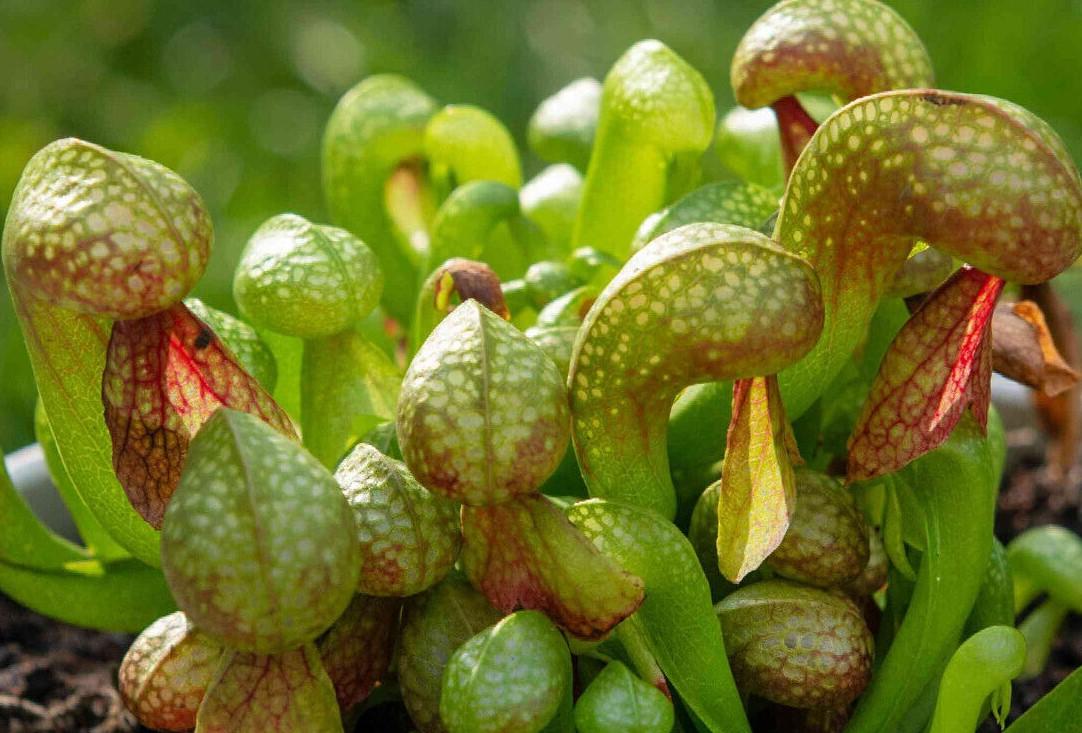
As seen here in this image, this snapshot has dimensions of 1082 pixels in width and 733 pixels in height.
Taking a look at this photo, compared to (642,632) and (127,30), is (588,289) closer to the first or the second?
(642,632)

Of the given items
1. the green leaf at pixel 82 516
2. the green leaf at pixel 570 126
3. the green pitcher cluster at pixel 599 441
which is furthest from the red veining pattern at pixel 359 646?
the green leaf at pixel 570 126

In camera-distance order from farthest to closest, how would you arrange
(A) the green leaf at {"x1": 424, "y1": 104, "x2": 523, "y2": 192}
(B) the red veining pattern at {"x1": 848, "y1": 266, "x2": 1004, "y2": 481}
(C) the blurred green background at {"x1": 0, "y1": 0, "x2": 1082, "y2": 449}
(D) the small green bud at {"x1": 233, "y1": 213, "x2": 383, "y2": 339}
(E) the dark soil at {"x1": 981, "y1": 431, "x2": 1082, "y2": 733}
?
(C) the blurred green background at {"x1": 0, "y1": 0, "x2": 1082, "y2": 449}
(E) the dark soil at {"x1": 981, "y1": 431, "x2": 1082, "y2": 733}
(A) the green leaf at {"x1": 424, "y1": 104, "x2": 523, "y2": 192}
(D) the small green bud at {"x1": 233, "y1": 213, "x2": 383, "y2": 339}
(B) the red veining pattern at {"x1": 848, "y1": 266, "x2": 1004, "y2": 481}

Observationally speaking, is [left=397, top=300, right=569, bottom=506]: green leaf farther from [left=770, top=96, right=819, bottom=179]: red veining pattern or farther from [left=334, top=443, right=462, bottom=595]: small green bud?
[left=770, top=96, right=819, bottom=179]: red veining pattern

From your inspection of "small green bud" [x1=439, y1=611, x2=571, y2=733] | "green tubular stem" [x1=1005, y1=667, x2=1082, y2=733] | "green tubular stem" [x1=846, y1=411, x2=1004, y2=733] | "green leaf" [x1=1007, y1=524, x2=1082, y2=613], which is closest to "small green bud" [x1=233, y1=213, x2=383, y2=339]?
"small green bud" [x1=439, y1=611, x2=571, y2=733]

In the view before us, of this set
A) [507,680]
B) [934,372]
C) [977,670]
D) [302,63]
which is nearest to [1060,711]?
[977,670]

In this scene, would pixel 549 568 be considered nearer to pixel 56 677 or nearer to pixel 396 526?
pixel 396 526

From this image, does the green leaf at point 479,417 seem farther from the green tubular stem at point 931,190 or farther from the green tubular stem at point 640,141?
the green tubular stem at point 640,141

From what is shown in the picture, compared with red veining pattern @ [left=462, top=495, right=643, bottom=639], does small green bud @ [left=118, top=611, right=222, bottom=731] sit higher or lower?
lower
